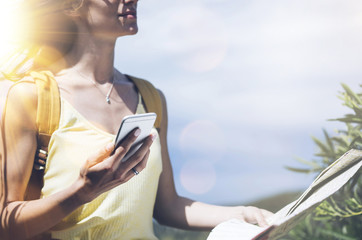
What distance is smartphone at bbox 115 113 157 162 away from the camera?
1.15 metres

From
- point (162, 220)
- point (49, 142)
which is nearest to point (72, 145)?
point (49, 142)

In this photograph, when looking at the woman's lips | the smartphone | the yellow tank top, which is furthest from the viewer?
the woman's lips

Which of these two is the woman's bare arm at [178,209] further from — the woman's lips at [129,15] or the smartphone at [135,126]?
the smartphone at [135,126]

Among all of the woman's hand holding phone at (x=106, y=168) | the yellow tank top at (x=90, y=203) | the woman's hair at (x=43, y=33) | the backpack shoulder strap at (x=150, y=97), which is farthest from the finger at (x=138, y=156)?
the woman's hair at (x=43, y=33)

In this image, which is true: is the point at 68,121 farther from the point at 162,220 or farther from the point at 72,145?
the point at 162,220

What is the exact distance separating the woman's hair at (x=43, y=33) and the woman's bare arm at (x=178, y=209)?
43cm

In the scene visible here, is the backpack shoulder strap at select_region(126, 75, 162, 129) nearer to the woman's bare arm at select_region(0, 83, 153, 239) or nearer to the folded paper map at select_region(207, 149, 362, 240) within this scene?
the woman's bare arm at select_region(0, 83, 153, 239)

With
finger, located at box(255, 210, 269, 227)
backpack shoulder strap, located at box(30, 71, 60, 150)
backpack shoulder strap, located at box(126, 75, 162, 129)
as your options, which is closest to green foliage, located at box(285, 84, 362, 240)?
finger, located at box(255, 210, 269, 227)

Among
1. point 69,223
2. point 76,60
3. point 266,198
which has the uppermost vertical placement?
point 76,60

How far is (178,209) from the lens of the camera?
66.7 inches

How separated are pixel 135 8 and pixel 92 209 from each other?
67 centimetres

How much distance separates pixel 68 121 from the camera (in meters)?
1.43

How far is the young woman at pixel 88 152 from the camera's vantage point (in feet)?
4.18

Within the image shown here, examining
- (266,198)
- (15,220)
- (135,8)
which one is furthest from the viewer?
(266,198)
